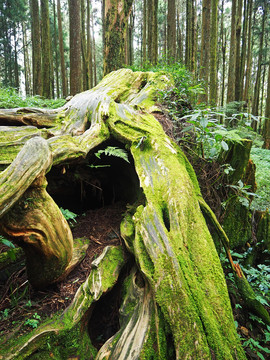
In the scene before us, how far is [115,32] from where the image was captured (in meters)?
7.23

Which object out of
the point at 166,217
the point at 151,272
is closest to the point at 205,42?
the point at 166,217

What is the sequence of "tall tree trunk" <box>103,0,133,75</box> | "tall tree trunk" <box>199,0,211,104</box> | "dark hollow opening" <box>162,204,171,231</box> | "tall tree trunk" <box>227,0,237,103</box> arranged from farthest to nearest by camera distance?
"tall tree trunk" <box>227,0,237,103</box> < "tall tree trunk" <box>199,0,211,104</box> < "tall tree trunk" <box>103,0,133,75</box> < "dark hollow opening" <box>162,204,171,231</box>

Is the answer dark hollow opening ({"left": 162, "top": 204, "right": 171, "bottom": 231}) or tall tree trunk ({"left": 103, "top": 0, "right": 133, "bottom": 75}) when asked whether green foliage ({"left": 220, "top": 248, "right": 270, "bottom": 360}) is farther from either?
tall tree trunk ({"left": 103, "top": 0, "right": 133, "bottom": 75})

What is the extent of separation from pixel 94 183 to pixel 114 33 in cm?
569

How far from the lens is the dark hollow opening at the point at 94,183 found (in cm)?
334

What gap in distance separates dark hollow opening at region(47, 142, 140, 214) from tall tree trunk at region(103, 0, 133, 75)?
16.0 ft

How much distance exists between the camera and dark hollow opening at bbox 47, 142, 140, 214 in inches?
131

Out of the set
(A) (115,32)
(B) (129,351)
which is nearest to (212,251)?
(B) (129,351)

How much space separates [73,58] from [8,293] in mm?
8850

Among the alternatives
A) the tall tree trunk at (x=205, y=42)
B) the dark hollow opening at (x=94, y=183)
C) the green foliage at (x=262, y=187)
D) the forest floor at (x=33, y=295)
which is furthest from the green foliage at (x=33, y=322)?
the tall tree trunk at (x=205, y=42)

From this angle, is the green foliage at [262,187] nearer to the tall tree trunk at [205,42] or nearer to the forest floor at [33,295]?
the forest floor at [33,295]

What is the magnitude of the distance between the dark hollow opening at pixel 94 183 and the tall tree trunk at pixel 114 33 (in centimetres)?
487

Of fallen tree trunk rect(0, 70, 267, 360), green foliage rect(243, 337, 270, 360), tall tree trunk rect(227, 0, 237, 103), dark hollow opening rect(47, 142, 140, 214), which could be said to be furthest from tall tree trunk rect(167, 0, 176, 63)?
green foliage rect(243, 337, 270, 360)

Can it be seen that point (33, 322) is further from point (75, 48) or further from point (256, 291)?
point (75, 48)
